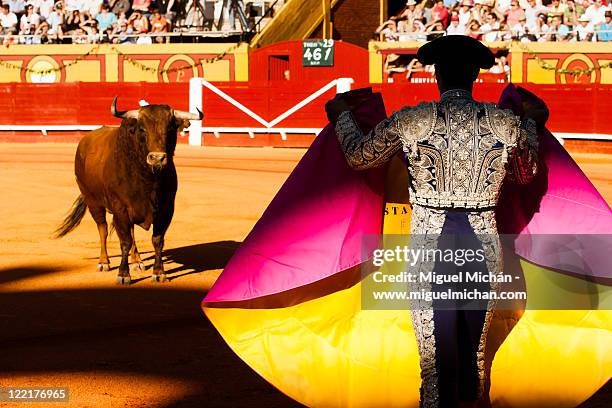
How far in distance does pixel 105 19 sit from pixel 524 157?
18.8 metres

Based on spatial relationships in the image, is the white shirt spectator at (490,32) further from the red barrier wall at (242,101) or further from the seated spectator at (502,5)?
the red barrier wall at (242,101)

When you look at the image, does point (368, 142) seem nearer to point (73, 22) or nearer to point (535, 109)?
point (535, 109)

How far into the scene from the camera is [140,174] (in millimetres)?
6402

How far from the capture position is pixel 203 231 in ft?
28.6

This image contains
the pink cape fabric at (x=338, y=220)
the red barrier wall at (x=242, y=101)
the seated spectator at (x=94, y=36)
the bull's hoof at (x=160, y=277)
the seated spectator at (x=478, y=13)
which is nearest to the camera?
the pink cape fabric at (x=338, y=220)

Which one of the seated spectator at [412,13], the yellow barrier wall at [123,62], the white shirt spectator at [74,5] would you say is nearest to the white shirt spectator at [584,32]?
the seated spectator at [412,13]

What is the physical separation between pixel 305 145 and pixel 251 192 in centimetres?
728

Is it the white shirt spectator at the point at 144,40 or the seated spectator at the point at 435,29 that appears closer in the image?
the seated spectator at the point at 435,29

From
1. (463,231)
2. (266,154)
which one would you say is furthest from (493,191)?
(266,154)

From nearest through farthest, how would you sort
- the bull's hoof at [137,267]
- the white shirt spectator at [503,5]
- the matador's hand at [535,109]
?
1. the matador's hand at [535,109]
2. the bull's hoof at [137,267]
3. the white shirt spectator at [503,5]

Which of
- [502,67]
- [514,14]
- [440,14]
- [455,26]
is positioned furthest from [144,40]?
[514,14]

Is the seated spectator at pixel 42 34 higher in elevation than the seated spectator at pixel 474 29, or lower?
higher

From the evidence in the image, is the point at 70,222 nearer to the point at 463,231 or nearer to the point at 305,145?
the point at 463,231

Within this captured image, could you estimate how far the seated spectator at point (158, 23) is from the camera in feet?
67.4
